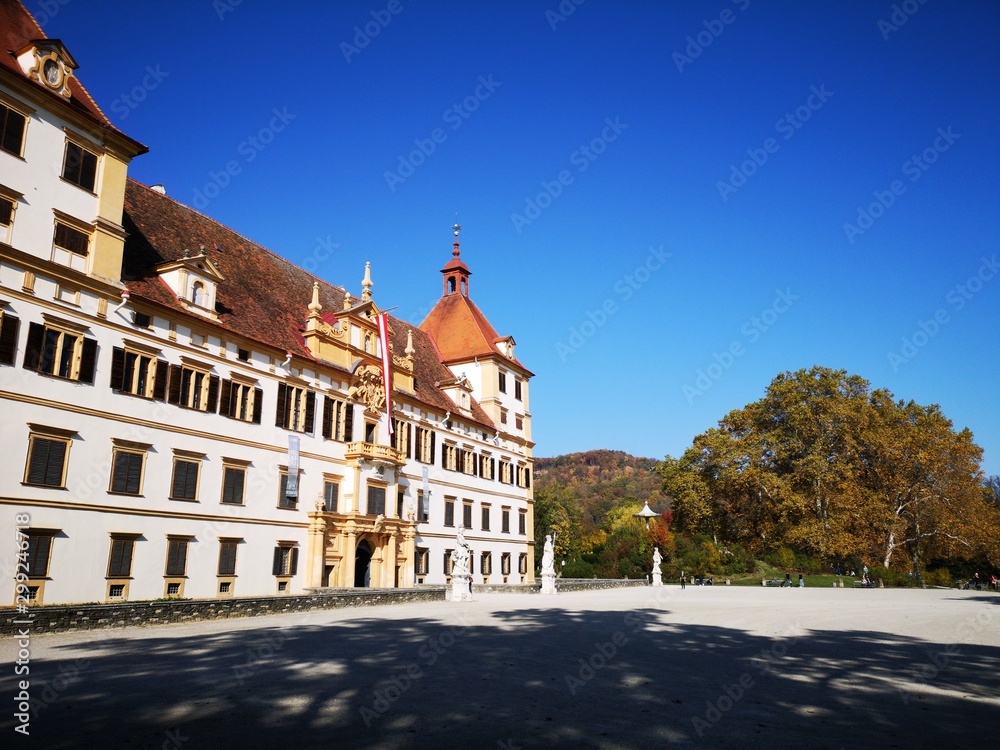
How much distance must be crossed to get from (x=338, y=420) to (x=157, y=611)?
15857mm

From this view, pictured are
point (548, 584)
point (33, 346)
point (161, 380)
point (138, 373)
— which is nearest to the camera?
point (33, 346)

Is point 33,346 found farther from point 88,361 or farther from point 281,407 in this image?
point 281,407

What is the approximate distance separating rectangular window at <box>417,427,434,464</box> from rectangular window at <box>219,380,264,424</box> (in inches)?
485

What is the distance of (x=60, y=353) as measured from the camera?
2234cm

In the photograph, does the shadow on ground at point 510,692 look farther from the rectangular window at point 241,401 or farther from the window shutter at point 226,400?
the rectangular window at point 241,401

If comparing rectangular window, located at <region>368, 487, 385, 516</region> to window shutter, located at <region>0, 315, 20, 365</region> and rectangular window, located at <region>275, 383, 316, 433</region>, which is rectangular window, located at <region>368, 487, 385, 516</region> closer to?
rectangular window, located at <region>275, 383, 316, 433</region>

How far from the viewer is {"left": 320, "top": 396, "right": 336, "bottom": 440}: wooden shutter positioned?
33.2m

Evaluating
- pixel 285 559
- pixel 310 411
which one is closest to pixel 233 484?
pixel 285 559

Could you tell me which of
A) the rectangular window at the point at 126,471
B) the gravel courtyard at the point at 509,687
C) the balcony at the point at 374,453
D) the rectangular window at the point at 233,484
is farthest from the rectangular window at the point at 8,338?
the balcony at the point at 374,453

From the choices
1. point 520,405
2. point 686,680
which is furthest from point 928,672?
point 520,405

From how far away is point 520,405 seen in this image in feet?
175

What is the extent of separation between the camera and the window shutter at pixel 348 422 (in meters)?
34.7

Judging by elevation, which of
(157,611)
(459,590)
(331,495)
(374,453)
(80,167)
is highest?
(80,167)

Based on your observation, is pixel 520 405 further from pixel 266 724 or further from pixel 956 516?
pixel 266 724
